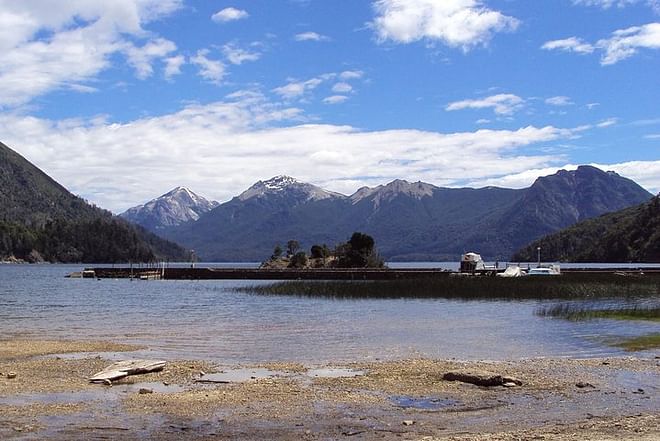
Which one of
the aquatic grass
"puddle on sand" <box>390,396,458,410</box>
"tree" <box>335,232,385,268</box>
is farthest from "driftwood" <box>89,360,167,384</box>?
"tree" <box>335,232,385,268</box>

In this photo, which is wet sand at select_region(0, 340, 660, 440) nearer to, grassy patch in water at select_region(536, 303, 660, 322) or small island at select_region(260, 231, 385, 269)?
grassy patch in water at select_region(536, 303, 660, 322)

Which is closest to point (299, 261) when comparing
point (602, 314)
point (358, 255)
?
point (358, 255)

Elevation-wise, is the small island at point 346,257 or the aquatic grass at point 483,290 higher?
the small island at point 346,257

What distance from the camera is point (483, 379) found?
21734mm

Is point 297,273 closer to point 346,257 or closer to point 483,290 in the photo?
point 346,257

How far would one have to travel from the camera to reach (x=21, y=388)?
20938 mm

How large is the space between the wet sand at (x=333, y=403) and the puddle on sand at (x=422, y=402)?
0.09 ft

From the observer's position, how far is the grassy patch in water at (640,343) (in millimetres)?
32031

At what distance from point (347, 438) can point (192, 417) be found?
406 cm

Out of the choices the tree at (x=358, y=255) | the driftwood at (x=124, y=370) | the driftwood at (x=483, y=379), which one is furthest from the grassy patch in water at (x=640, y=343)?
the tree at (x=358, y=255)

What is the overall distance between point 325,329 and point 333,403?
22.8 metres

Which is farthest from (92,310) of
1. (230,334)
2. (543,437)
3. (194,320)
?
(543,437)

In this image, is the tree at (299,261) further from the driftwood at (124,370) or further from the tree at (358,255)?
the driftwood at (124,370)

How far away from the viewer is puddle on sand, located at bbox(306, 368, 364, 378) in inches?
948
